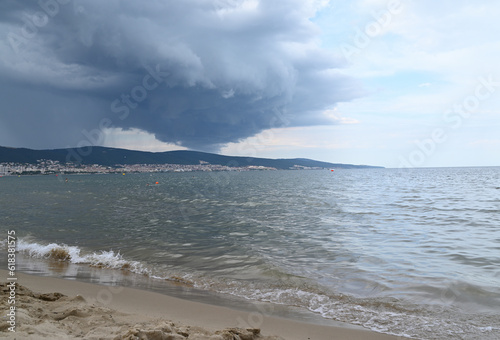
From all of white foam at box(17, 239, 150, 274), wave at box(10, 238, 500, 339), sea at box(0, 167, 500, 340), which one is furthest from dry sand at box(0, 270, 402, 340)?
white foam at box(17, 239, 150, 274)

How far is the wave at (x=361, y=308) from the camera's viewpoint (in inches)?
259

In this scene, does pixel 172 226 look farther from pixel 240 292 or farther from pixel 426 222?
pixel 426 222

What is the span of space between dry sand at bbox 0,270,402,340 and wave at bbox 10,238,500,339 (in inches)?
29.3

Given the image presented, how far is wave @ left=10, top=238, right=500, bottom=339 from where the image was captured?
6.57m

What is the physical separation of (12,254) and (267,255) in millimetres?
10875

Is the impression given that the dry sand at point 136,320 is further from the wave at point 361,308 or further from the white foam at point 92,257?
the white foam at point 92,257

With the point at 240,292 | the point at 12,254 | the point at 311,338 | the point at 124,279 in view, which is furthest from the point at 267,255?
the point at 12,254

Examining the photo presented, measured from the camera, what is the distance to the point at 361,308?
306 inches

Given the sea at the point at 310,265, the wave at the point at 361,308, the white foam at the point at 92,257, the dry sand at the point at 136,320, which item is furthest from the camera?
the white foam at the point at 92,257

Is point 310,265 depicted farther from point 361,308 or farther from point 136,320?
point 136,320

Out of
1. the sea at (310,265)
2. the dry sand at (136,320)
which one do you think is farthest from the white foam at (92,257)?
the dry sand at (136,320)

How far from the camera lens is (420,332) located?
6477 millimetres

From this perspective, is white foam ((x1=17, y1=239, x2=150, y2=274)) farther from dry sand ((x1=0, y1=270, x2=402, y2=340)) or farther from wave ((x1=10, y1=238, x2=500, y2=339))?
dry sand ((x1=0, y1=270, x2=402, y2=340))

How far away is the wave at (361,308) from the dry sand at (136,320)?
743 millimetres
